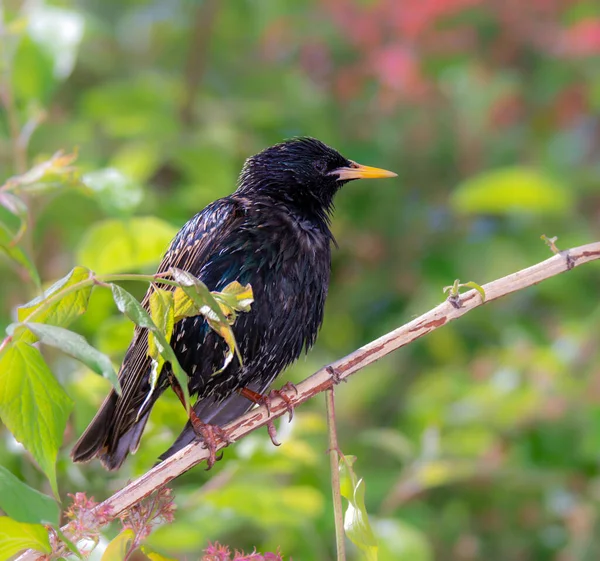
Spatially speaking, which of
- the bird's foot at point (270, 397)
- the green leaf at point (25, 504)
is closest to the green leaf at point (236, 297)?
the green leaf at point (25, 504)

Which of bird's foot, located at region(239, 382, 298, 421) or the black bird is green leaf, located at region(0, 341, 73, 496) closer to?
the black bird

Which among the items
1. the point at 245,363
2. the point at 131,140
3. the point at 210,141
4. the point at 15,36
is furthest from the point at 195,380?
the point at 131,140

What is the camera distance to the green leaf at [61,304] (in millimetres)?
1687

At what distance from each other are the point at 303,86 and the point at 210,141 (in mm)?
1115

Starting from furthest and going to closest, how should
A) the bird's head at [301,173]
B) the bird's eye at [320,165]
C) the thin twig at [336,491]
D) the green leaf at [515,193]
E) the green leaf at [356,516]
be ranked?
the green leaf at [515,193] < the bird's eye at [320,165] < the bird's head at [301,173] < the thin twig at [336,491] < the green leaf at [356,516]

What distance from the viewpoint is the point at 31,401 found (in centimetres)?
168

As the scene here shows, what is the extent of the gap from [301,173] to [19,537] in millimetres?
2262

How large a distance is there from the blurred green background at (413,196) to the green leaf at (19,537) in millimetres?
2073

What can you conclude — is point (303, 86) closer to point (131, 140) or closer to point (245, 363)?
point (131, 140)

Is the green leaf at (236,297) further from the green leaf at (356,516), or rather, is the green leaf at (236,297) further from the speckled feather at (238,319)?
the speckled feather at (238,319)

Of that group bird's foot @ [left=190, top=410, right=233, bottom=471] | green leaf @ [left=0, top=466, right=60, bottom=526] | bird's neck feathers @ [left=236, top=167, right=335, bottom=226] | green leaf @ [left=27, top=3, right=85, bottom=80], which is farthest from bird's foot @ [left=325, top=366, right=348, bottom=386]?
green leaf @ [left=27, top=3, right=85, bottom=80]

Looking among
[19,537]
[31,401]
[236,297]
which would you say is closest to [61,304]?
[31,401]

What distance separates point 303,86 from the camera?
566 cm

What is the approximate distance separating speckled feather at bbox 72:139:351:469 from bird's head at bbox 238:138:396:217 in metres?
0.17
